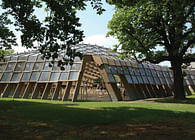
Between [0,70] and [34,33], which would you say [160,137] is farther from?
[0,70]

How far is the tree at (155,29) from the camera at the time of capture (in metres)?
18.9

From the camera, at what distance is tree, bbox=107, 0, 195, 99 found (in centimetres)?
1894

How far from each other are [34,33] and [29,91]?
591 inches

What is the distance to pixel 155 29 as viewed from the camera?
21531 millimetres

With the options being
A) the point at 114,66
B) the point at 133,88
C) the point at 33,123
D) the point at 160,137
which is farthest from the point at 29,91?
the point at 160,137

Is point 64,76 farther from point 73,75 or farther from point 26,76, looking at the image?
point 26,76

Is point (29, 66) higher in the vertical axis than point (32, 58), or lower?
lower

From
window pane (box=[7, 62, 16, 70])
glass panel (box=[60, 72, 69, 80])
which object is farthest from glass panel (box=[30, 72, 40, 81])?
window pane (box=[7, 62, 16, 70])

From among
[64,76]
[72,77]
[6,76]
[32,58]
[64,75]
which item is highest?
[32,58]

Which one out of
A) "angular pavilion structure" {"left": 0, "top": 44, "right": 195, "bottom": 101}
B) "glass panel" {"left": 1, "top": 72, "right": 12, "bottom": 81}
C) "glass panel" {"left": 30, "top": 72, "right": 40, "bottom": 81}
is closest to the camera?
"angular pavilion structure" {"left": 0, "top": 44, "right": 195, "bottom": 101}

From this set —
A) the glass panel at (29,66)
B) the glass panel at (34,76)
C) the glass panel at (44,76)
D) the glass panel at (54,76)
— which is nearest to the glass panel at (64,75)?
the glass panel at (54,76)

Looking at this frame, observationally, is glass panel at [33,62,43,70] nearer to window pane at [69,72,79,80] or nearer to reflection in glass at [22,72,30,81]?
reflection in glass at [22,72,30,81]

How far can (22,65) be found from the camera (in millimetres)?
25516

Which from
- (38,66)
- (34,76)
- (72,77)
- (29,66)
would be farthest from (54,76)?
(29,66)
